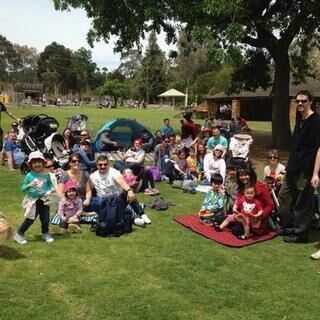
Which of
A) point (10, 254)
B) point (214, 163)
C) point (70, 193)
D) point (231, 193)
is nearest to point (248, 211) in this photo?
point (231, 193)

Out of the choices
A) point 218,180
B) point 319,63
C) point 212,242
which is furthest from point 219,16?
point 319,63

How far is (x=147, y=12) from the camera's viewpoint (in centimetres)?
1526

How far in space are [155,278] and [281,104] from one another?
49.5 ft

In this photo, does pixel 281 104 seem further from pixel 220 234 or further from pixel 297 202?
pixel 220 234

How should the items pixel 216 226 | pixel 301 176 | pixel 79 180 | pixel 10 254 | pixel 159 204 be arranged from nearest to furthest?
pixel 10 254 < pixel 301 176 < pixel 216 226 < pixel 79 180 < pixel 159 204

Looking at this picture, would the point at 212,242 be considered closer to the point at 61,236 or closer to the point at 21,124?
the point at 61,236

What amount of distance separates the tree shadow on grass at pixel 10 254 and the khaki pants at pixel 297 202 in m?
3.82

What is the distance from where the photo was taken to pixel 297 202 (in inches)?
267

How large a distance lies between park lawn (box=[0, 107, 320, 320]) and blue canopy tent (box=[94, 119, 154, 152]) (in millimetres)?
8965

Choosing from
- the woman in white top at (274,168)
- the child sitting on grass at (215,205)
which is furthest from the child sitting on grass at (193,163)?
the child sitting on grass at (215,205)

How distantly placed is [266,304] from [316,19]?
12.8 metres

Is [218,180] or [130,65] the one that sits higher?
[130,65]

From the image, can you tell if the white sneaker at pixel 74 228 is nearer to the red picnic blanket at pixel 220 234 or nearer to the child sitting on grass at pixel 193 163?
the red picnic blanket at pixel 220 234

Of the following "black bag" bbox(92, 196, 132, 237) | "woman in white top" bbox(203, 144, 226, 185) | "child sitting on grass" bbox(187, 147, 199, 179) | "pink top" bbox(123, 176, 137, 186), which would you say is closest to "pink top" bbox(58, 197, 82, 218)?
"black bag" bbox(92, 196, 132, 237)
